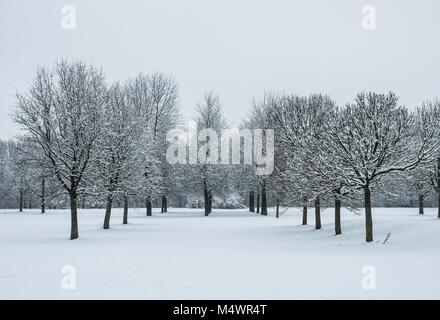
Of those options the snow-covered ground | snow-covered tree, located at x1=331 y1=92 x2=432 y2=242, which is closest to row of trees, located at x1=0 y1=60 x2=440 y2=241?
snow-covered tree, located at x1=331 y1=92 x2=432 y2=242

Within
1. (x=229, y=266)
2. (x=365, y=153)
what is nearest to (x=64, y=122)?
(x=229, y=266)

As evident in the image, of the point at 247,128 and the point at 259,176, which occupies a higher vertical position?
the point at 247,128

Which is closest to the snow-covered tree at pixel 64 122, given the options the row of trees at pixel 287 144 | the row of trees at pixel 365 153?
the row of trees at pixel 287 144

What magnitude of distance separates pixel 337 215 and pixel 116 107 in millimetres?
19874

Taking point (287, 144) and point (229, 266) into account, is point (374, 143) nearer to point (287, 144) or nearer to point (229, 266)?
point (229, 266)

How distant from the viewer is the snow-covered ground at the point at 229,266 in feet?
36.4

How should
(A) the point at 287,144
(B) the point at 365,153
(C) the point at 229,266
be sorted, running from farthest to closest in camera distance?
(A) the point at 287,144
(B) the point at 365,153
(C) the point at 229,266

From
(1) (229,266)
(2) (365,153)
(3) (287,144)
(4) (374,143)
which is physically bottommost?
(1) (229,266)

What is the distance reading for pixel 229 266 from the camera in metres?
15.1

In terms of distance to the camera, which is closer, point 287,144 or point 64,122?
point 64,122

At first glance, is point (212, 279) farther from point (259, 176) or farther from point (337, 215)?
point (259, 176)
